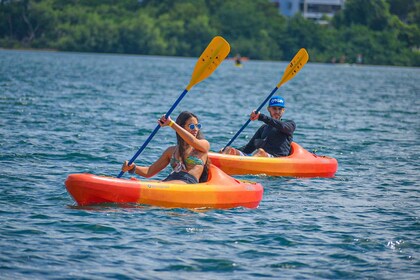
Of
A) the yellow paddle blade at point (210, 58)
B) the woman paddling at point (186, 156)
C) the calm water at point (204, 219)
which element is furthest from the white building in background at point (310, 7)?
the woman paddling at point (186, 156)

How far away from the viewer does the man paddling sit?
16062 mm

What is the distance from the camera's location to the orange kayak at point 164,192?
11992 mm

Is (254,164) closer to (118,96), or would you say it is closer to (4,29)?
(118,96)

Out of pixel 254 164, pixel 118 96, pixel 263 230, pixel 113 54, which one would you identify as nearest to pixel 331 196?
pixel 254 164

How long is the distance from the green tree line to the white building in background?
23698 millimetres

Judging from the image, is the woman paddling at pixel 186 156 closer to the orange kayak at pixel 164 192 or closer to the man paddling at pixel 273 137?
the orange kayak at pixel 164 192

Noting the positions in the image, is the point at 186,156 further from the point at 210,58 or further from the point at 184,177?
the point at 210,58

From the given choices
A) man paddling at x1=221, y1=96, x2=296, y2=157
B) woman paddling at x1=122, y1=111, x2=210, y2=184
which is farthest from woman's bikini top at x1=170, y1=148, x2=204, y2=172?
man paddling at x1=221, y1=96, x2=296, y2=157

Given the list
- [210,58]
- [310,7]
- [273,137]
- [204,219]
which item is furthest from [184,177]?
[310,7]

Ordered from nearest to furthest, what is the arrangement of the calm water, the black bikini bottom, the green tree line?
1. the calm water
2. the black bikini bottom
3. the green tree line

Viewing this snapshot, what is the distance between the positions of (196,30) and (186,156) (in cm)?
10027

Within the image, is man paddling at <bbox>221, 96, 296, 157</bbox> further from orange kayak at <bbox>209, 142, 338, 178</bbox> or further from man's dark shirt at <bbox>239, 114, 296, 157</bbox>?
orange kayak at <bbox>209, 142, 338, 178</bbox>

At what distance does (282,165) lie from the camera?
16172 mm

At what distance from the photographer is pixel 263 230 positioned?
1180 cm
